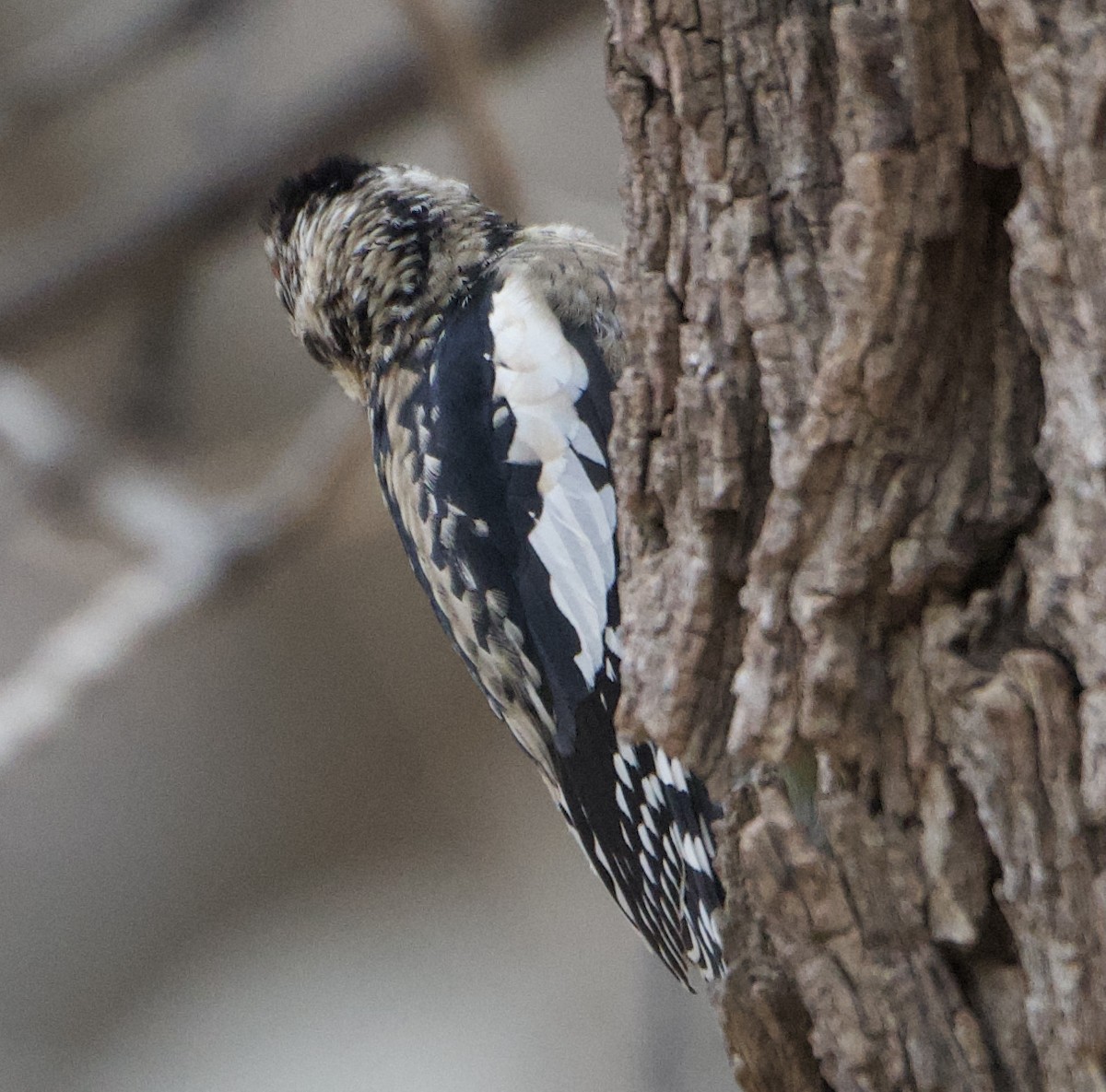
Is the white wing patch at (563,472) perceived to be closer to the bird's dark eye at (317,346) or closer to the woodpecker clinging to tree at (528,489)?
the woodpecker clinging to tree at (528,489)

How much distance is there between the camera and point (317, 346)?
5.19 ft

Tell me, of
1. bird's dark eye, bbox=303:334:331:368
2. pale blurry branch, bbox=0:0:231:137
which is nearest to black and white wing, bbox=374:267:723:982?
bird's dark eye, bbox=303:334:331:368

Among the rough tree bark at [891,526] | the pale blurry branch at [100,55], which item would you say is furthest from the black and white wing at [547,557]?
the pale blurry branch at [100,55]

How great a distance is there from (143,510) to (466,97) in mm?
844

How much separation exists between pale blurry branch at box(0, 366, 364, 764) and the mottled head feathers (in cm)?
57

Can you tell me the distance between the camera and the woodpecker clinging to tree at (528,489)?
120 centimetres

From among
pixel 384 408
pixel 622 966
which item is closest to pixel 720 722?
pixel 384 408

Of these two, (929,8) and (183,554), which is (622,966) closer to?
(183,554)

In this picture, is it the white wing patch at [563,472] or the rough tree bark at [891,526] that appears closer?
the rough tree bark at [891,526]

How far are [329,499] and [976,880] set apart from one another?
5.55 ft

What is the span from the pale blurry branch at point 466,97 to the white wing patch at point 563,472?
2.53 feet

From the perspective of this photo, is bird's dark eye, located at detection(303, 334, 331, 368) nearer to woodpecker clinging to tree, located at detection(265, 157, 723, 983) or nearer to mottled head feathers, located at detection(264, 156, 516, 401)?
mottled head feathers, located at detection(264, 156, 516, 401)

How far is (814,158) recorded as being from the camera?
0.70m

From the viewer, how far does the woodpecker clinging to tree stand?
120 centimetres
